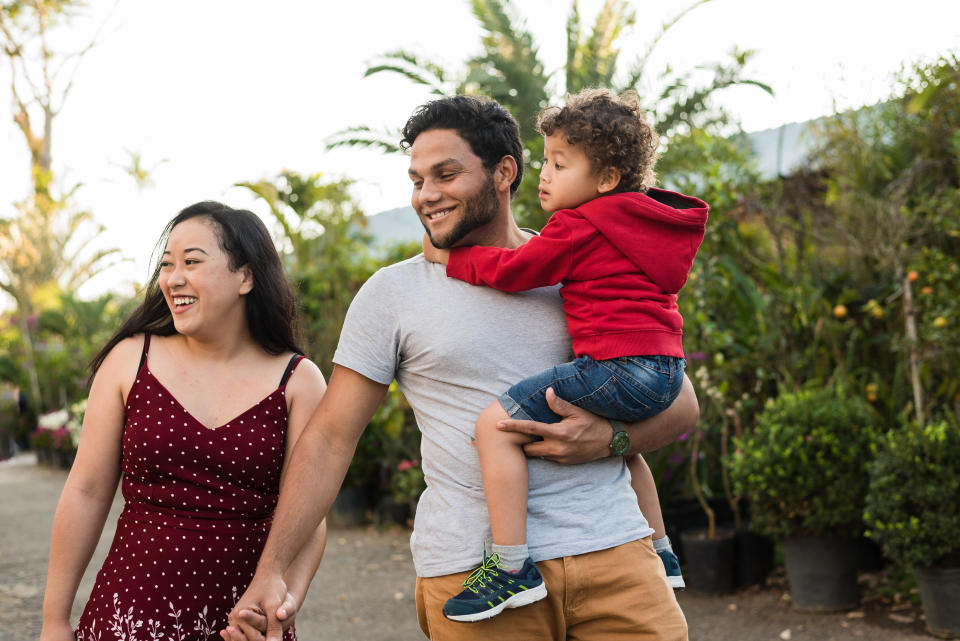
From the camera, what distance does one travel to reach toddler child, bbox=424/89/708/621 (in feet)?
6.22

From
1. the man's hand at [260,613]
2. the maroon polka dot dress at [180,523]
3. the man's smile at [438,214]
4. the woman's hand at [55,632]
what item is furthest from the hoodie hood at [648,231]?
the woman's hand at [55,632]

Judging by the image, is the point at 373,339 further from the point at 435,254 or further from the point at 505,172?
the point at 505,172

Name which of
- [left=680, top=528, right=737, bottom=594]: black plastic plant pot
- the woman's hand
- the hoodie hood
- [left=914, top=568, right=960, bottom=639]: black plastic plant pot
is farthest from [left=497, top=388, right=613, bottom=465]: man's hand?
[left=680, top=528, right=737, bottom=594]: black plastic plant pot

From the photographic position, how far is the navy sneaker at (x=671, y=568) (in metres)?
2.21

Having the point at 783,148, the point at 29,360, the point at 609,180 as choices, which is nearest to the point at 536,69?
the point at 783,148

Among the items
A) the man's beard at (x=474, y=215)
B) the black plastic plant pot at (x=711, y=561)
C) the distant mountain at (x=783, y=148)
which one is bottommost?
the black plastic plant pot at (x=711, y=561)

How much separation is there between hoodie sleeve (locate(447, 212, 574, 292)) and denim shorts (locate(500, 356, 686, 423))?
0.20m

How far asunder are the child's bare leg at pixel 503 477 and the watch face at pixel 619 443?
208mm

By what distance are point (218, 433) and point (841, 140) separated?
5.67m

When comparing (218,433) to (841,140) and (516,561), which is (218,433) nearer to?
(516,561)

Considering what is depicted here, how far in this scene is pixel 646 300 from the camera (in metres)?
2.13

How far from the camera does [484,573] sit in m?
1.85

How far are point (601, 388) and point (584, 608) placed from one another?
48cm

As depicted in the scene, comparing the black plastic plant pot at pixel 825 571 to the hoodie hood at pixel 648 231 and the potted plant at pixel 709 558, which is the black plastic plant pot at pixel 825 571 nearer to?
the potted plant at pixel 709 558
